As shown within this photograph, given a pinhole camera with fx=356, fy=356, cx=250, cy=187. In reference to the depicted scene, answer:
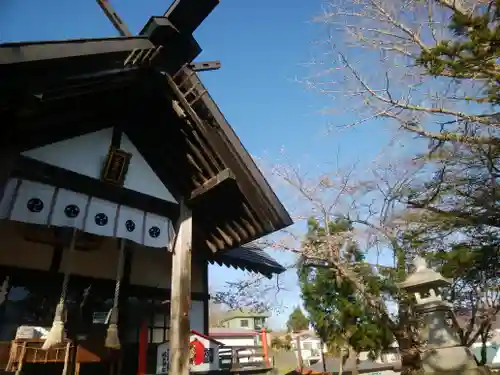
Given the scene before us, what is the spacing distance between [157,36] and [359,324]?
19.3 meters

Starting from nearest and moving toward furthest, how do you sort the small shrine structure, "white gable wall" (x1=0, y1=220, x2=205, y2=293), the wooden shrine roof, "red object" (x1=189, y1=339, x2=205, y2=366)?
the wooden shrine roof < the small shrine structure < "white gable wall" (x1=0, y1=220, x2=205, y2=293) < "red object" (x1=189, y1=339, x2=205, y2=366)

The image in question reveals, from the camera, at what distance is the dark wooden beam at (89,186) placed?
4.84 meters

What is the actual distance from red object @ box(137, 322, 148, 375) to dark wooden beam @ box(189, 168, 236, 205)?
2.88m

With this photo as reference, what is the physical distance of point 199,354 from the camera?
710 cm

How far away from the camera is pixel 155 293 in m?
7.30

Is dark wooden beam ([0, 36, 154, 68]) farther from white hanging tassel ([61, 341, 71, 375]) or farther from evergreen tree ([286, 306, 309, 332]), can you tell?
evergreen tree ([286, 306, 309, 332])

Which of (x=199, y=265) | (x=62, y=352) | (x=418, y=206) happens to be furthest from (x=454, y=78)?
(x=62, y=352)

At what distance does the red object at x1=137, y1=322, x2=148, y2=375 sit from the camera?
6.61m

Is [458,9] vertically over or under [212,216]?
over

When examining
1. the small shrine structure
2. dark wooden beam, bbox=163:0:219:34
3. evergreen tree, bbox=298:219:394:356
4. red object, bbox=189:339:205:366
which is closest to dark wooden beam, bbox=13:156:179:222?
the small shrine structure

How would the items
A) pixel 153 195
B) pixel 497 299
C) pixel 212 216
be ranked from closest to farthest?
pixel 153 195, pixel 212 216, pixel 497 299

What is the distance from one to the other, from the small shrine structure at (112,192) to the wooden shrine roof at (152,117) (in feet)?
0.07

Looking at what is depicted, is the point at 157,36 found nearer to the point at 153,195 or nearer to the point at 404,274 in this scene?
the point at 153,195

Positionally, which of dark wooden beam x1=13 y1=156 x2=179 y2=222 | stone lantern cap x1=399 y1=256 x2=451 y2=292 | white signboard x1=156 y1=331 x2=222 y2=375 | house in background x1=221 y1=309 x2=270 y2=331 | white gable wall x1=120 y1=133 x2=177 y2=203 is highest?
house in background x1=221 y1=309 x2=270 y2=331
